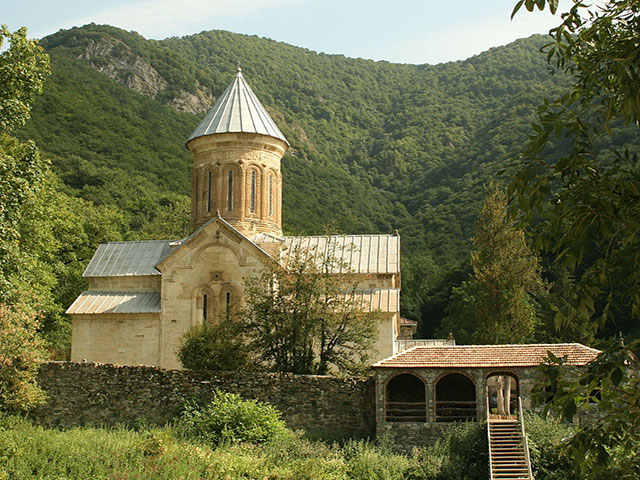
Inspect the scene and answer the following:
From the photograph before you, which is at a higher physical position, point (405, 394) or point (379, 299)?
point (379, 299)

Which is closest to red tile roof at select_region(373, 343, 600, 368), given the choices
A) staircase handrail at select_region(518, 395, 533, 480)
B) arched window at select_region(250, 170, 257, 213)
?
staircase handrail at select_region(518, 395, 533, 480)

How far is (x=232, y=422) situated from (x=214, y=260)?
5.30 m

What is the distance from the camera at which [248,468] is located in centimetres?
1281

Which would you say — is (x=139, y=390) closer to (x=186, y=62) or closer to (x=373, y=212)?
(x=373, y=212)

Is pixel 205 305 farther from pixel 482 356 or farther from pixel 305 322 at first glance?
pixel 482 356

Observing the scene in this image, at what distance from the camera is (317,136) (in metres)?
59.9

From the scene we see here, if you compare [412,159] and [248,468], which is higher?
[412,159]

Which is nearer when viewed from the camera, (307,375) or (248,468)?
(248,468)

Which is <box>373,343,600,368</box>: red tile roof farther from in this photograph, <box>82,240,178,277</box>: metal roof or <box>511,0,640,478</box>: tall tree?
<box>511,0,640,478</box>: tall tree

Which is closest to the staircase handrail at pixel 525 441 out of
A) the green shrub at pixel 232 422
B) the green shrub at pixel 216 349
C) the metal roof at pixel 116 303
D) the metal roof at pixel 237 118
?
the green shrub at pixel 232 422

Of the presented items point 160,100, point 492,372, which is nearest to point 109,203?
point 160,100

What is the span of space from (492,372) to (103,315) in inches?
400

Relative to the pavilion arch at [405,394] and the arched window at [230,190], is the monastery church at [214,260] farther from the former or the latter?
the pavilion arch at [405,394]

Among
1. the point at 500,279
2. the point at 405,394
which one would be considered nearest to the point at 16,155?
the point at 405,394
